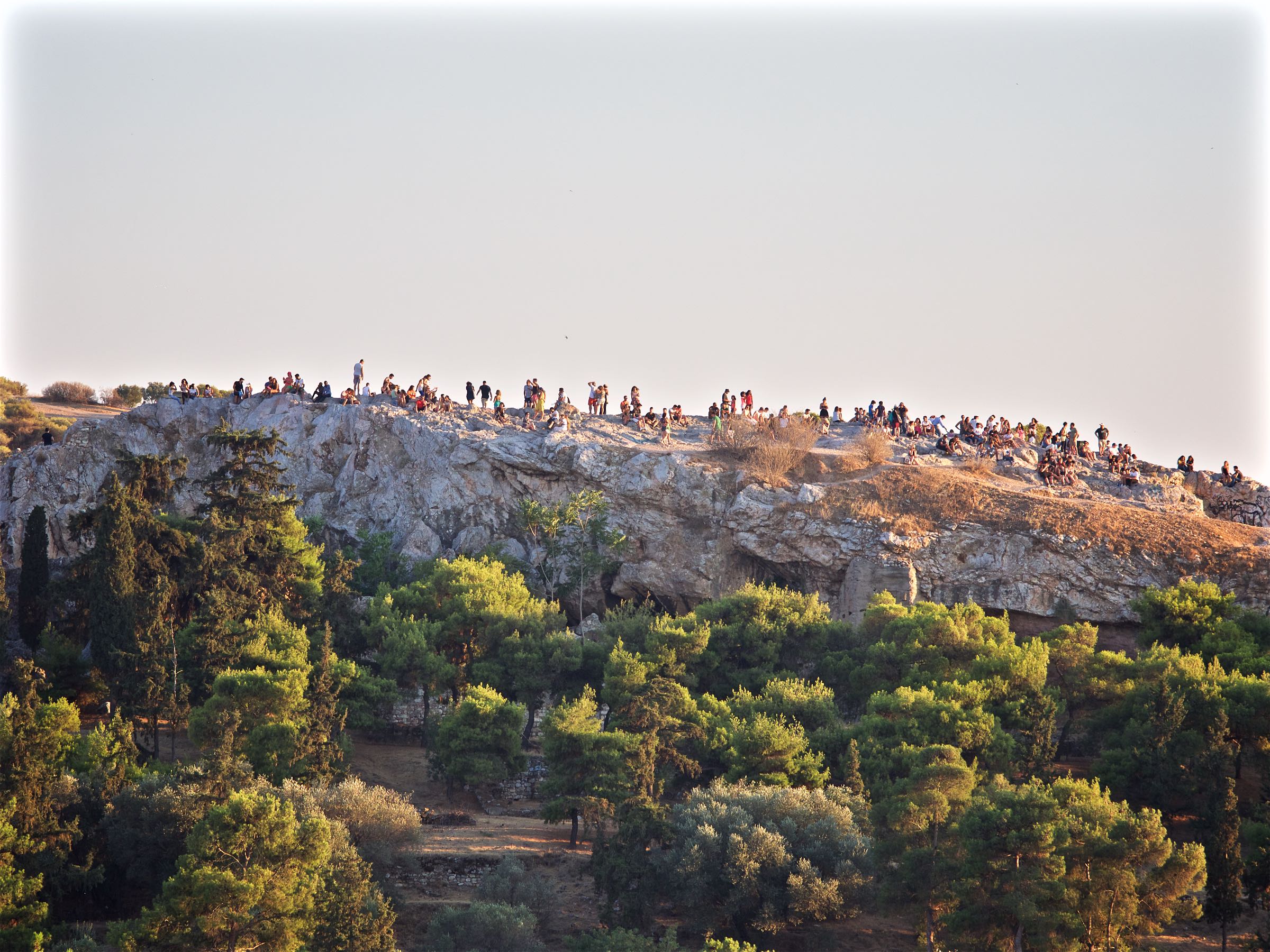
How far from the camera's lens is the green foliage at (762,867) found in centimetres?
3544

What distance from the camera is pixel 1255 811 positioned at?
38.9 meters

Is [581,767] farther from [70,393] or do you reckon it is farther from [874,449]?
[70,393]

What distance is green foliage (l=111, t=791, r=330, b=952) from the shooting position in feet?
105

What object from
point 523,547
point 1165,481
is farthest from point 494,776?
point 1165,481

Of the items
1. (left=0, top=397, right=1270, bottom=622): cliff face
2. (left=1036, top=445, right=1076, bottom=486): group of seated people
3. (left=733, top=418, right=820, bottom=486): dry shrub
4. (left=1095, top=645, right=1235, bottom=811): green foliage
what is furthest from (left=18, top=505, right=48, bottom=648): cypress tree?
(left=1036, top=445, right=1076, bottom=486): group of seated people

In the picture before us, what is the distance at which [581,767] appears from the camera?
41531 millimetres

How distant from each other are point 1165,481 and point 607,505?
2305 cm

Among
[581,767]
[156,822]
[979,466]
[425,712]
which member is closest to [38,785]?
[156,822]

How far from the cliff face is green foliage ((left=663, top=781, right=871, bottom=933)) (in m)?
19.3

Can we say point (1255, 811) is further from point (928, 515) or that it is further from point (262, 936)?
point (262, 936)

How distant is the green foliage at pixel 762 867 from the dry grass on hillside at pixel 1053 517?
2112 centimetres

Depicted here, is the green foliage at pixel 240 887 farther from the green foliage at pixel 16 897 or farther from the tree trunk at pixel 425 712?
the tree trunk at pixel 425 712

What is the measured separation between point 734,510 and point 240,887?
29.9 meters

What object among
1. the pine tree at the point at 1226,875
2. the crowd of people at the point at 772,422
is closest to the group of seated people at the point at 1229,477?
the crowd of people at the point at 772,422
